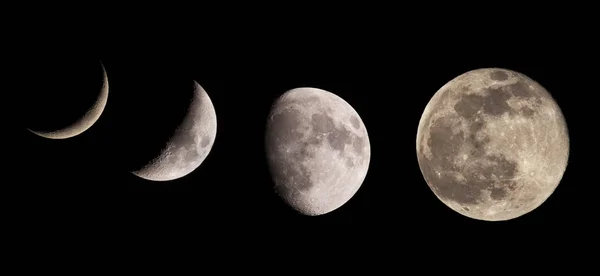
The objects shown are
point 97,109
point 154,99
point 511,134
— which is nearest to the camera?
point 511,134

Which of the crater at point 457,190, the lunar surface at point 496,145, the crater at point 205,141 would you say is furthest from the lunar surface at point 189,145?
the crater at point 457,190

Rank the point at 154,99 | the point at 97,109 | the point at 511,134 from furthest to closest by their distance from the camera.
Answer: the point at 97,109 < the point at 154,99 < the point at 511,134

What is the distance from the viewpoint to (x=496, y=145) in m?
4.36

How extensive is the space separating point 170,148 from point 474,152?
156 inches

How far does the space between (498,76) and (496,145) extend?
39.6 inches

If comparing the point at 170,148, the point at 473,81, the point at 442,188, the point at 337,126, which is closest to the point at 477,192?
the point at 442,188

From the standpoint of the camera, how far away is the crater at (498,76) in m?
4.72

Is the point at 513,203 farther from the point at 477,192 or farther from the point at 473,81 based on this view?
the point at 473,81

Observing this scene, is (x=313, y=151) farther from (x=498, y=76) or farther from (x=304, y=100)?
(x=498, y=76)

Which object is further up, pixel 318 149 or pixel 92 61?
pixel 92 61

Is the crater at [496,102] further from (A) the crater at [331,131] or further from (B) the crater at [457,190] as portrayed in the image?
(A) the crater at [331,131]

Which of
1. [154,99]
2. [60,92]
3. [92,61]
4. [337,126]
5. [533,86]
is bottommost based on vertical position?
[533,86]

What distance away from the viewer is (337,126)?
16.5 ft

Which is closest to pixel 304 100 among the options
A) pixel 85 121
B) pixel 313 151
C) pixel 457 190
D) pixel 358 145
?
pixel 313 151
